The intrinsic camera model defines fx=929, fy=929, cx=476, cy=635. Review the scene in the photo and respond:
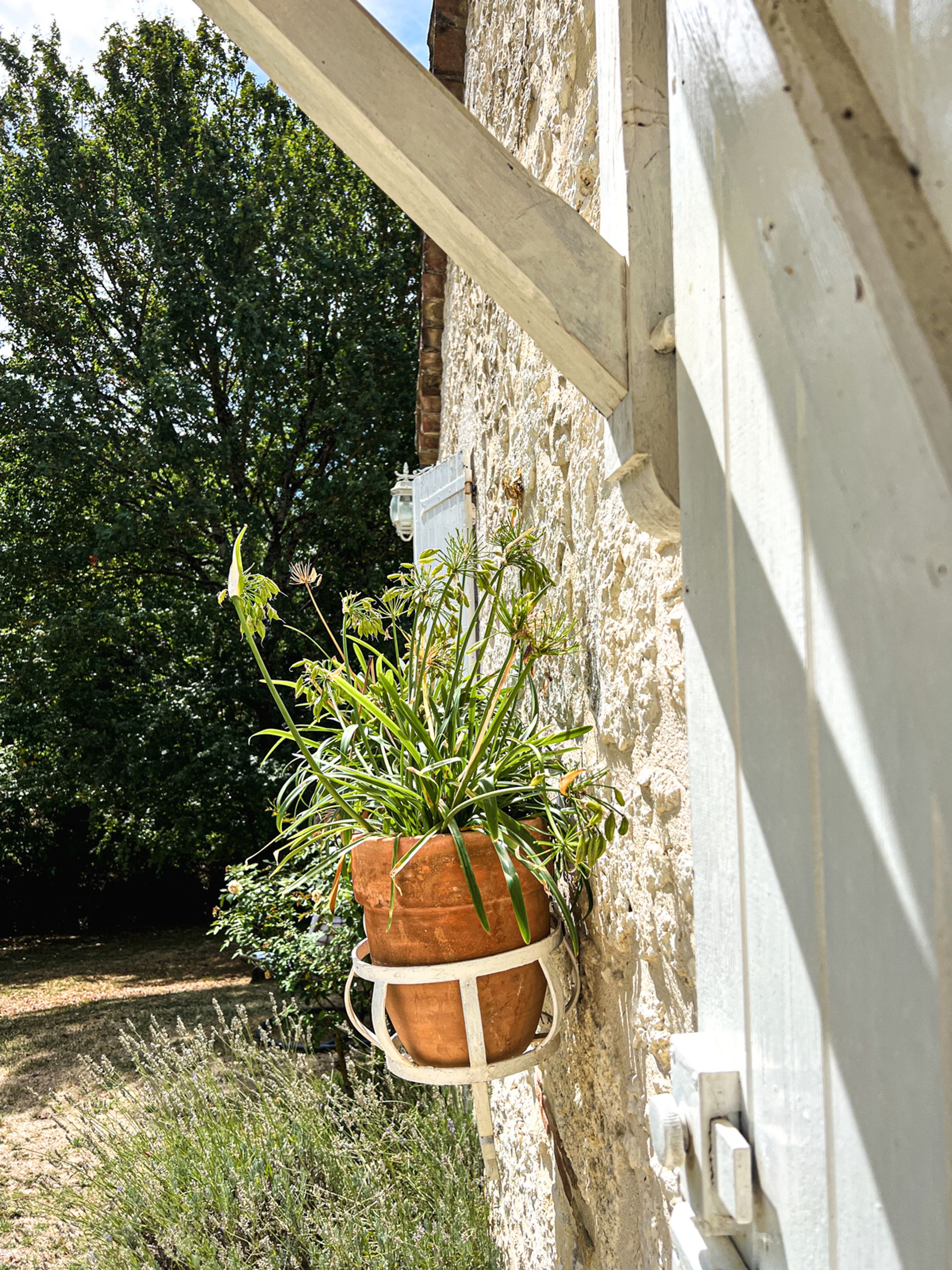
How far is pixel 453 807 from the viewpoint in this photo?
63.2 inches

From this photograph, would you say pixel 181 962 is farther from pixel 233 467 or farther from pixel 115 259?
pixel 115 259

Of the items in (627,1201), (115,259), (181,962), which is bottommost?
(181,962)

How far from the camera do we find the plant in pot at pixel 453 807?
1.57m

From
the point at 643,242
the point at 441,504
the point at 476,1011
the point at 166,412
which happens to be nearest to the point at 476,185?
the point at 643,242

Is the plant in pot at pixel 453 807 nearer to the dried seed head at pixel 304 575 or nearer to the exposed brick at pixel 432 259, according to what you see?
the dried seed head at pixel 304 575

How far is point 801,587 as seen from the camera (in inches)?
22.8

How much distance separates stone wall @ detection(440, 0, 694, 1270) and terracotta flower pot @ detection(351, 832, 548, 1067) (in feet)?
0.53

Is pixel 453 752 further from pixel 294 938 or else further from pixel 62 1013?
pixel 62 1013

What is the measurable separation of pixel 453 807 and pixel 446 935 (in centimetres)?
21

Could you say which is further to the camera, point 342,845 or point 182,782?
point 182,782

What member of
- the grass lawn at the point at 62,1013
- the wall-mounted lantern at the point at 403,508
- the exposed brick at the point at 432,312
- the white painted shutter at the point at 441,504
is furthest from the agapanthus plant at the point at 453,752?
the wall-mounted lantern at the point at 403,508

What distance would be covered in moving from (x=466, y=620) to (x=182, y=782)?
6.54 m

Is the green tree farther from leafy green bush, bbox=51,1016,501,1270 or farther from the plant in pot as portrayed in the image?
the plant in pot

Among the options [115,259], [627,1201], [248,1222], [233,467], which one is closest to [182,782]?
[233,467]
